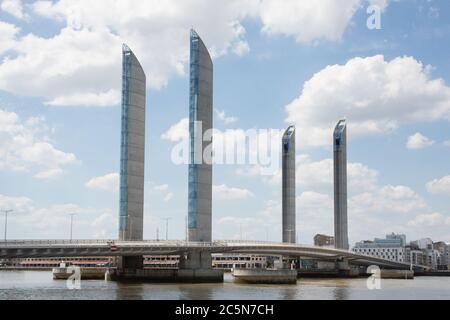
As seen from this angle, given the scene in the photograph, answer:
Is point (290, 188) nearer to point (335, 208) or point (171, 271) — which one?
point (335, 208)

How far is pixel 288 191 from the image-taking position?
523 ft

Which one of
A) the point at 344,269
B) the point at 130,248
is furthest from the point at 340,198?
the point at 130,248

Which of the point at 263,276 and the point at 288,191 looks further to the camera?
the point at 288,191

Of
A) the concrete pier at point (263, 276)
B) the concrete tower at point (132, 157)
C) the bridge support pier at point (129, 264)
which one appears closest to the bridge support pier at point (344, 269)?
the concrete pier at point (263, 276)

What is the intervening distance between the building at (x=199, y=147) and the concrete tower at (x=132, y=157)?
9969 mm

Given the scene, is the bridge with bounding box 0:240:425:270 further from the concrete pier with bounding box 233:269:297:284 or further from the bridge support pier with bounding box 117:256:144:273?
the bridge support pier with bounding box 117:256:144:273

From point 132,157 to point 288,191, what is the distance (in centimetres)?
5257

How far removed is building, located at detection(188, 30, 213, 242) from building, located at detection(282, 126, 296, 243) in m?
49.0

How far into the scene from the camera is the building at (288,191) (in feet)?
523

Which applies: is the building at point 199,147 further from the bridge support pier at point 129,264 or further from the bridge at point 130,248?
the bridge support pier at point 129,264

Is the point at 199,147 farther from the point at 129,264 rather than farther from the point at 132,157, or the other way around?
the point at 129,264

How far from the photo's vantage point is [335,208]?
167500 mm
